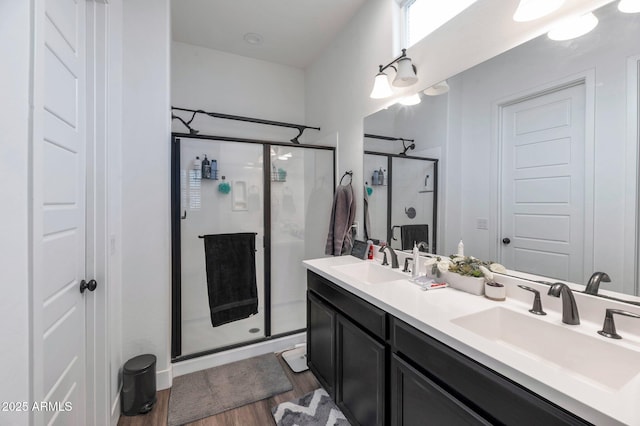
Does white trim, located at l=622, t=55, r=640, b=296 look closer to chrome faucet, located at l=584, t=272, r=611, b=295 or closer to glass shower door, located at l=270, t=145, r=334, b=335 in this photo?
chrome faucet, located at l=584, t=272, r=611, b=295

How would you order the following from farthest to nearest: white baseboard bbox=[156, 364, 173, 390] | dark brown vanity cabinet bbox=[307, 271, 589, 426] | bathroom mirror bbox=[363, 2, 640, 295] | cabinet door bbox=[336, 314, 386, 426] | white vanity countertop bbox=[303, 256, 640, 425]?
white baseboard bbox=[156, 364, 173, 390], cabinet door bbox=[336, 314, 386, 426], bathroom mirror bbox=[363, 2, 640, 295], dark brown vanity cabinet bbox=[307, 271, 589, 426], white vanity countertop bbox=[303, 256, 640, 425]

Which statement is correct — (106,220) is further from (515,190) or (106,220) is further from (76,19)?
(515,190)

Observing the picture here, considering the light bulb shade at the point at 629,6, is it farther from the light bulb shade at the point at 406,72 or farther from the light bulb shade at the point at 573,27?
the light bulb shade at the point at 406,72

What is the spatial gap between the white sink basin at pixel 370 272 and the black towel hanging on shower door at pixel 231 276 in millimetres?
911

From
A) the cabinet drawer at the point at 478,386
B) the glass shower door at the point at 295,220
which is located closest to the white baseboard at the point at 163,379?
the glass shower door at the point at 295,220

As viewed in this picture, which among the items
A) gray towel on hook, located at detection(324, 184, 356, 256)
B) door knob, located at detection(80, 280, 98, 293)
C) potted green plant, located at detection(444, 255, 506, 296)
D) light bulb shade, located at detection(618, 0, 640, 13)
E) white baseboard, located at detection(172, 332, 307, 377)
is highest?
light bulb shade, located at detection(618, 0, 640, 13)

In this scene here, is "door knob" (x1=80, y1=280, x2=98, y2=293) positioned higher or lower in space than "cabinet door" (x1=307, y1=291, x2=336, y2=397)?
higher

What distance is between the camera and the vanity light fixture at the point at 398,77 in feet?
5.72

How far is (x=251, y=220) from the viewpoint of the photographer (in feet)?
8.30

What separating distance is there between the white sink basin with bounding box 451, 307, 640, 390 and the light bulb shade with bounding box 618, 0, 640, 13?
1.14m

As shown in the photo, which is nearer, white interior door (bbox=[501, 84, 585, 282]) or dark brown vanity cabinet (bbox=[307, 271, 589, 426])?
dark brown vanity cabinet (bbox=[307, 271, 589, 426])

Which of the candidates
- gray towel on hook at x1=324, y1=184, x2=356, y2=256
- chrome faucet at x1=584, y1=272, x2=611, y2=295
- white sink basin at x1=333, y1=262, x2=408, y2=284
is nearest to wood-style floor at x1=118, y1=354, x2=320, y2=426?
white sink basin at x1=333, y1=262, x2=408, y2=284

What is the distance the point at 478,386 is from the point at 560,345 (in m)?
0.41

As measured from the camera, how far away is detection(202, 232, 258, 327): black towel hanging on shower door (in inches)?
90.0
